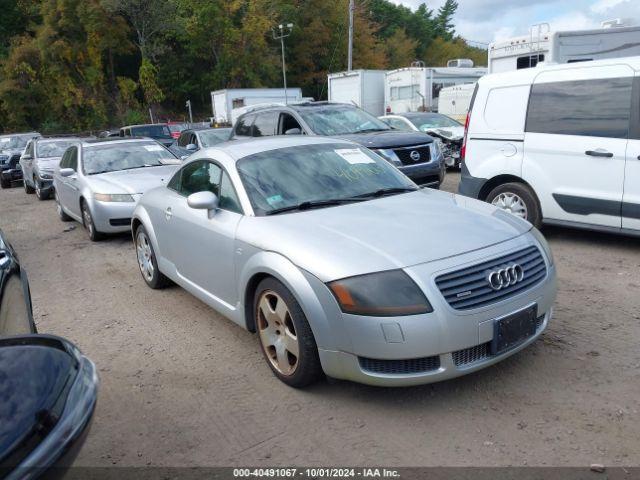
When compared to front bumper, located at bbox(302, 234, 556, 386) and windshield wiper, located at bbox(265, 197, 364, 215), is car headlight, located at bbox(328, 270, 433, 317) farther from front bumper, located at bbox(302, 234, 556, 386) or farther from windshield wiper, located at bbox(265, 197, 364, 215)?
windshield wiper, located at bbox(265, 197, 364, 215)

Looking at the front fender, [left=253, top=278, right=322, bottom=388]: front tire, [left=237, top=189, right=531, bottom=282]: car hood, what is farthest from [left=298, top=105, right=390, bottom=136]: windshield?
[left=253, top=278, right=322, bottom=388]: front tire

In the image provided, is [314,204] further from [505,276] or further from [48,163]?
[48,163]

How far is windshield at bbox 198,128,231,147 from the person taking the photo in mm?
12727

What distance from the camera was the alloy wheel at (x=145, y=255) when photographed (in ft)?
18.6

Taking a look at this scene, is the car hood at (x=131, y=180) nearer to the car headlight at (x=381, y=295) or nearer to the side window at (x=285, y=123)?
the side window at (x=285, y=123)

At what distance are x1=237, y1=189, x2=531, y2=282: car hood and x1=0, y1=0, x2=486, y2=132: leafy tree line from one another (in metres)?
42.1

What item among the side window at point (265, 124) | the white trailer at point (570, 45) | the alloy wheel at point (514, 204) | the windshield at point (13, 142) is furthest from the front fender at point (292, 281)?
the windshield at point (13, 142)

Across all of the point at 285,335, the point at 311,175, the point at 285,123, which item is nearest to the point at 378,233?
the point at 285,335

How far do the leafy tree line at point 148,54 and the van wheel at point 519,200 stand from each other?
40215 millimetres

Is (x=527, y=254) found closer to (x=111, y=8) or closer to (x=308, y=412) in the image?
(x=308, y=412)

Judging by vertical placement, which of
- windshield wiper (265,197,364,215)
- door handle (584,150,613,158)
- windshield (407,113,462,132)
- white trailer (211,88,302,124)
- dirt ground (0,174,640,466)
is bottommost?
dirt ground (0,174,640,466)

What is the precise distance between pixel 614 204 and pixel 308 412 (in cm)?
420

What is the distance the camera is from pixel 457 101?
18.9 meters

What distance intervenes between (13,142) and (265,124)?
48.2 feet
